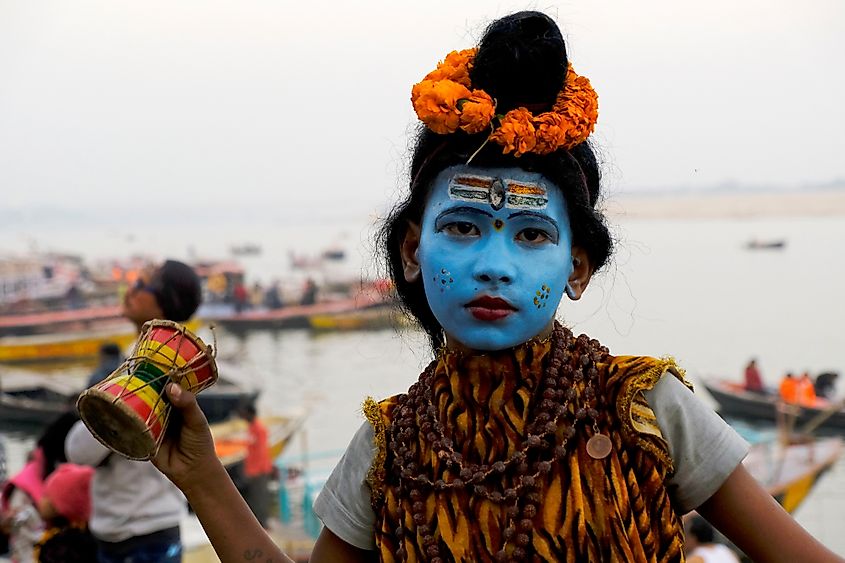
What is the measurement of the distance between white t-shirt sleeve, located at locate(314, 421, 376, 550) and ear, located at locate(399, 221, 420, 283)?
0.27 meters

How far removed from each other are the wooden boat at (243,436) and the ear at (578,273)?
10.5m

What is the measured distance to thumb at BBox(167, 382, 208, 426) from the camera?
165cm

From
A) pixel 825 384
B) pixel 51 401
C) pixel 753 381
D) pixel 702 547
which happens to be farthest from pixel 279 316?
pixel 702 547

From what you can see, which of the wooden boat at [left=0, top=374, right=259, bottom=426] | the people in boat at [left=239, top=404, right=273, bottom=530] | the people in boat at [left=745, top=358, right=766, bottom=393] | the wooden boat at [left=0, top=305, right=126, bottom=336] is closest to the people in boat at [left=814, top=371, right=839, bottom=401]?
the people in boat at [left=745, top=358, right=766, bottom=393]

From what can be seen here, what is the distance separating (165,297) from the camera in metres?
3.30

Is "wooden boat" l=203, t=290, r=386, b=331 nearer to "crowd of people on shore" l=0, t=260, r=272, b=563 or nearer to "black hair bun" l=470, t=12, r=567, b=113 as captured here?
"crowd of people on shore" l=0, t=260, r=272, b=563

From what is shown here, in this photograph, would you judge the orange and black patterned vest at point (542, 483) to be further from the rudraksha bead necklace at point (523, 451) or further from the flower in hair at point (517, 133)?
the flower in hair at point (517, 133)

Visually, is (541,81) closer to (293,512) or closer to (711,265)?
(293,512)

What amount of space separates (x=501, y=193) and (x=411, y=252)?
25 centimetres

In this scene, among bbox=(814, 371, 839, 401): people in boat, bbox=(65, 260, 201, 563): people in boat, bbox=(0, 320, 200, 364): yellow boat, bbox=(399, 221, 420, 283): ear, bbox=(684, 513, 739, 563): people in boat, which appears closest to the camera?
bbox=(399, 221, 420, 283): ear

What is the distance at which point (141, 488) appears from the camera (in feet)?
10.6

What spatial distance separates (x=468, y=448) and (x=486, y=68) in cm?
61

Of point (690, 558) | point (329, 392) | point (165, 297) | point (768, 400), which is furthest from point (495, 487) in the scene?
point (329, 392)

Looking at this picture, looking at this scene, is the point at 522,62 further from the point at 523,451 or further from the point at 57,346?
the point at 57,346
